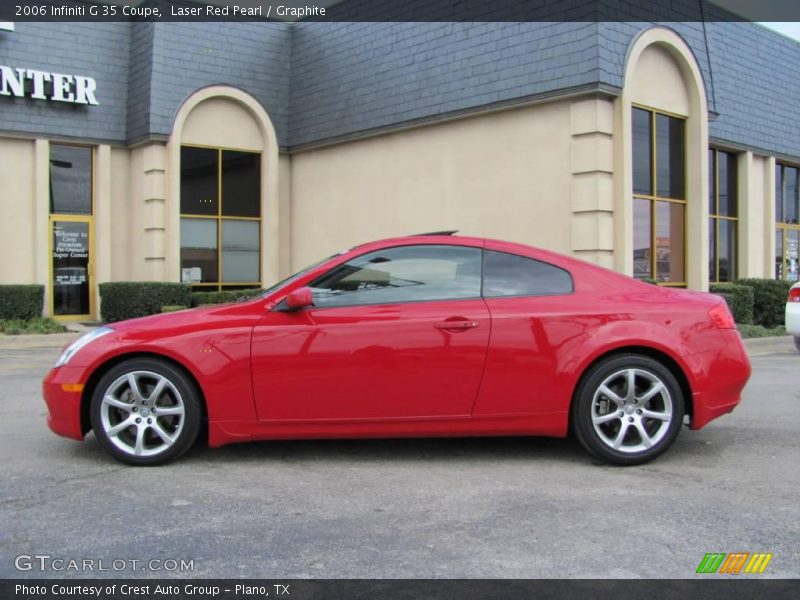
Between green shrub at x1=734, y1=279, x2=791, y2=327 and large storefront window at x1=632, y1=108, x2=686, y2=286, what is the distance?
2884mm

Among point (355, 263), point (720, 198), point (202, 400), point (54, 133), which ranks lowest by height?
point (202, 400)

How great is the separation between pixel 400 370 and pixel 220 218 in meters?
13.2

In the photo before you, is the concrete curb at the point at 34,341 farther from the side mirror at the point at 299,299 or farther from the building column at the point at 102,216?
the side mirror at the point at 299,299

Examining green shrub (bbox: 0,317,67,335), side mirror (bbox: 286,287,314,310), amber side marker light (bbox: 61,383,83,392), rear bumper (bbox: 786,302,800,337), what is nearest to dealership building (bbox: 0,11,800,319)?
green shrub (bbox: 0,317,67,335)

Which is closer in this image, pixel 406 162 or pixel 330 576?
pixel 330 576

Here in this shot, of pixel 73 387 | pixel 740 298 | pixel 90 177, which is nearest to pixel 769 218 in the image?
pixel 740 298

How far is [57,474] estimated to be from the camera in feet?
15.8

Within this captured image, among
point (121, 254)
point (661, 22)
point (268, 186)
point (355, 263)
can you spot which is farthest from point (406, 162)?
point (355, 263)

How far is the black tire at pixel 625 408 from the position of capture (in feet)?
16.1

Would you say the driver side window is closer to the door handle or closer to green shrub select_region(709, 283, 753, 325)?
the door handle

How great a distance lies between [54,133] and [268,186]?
453cm

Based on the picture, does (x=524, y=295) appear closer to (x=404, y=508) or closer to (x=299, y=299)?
(x=299, y=299)

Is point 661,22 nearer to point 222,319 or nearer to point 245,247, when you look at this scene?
point 245,247

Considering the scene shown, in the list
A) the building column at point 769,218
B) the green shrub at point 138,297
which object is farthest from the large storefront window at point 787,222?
the green shrub at point 138,297
